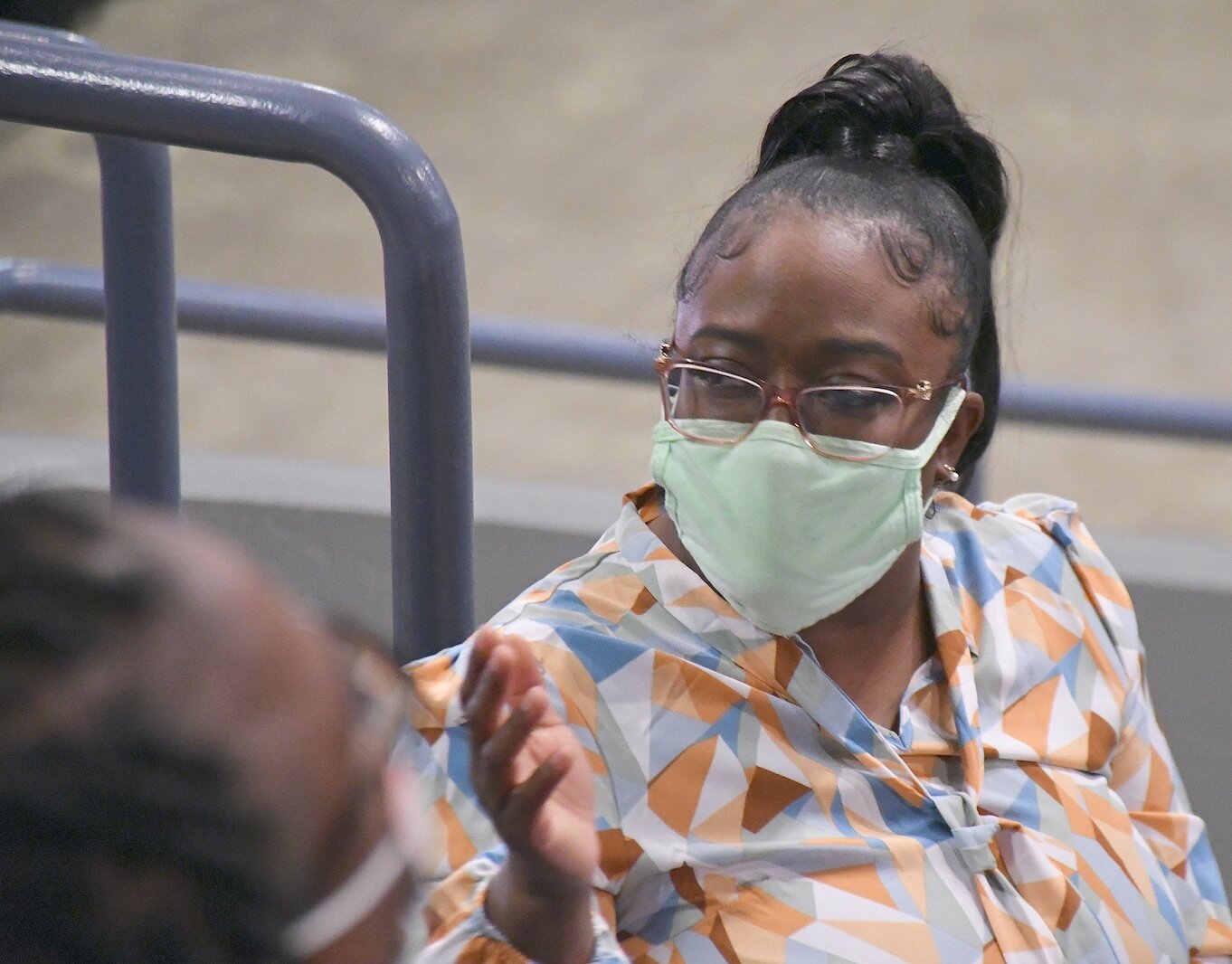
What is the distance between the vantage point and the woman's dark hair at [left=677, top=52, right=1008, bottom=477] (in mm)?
1277

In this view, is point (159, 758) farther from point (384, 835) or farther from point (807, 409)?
point (807, 409)

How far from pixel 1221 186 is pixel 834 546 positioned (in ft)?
17.4

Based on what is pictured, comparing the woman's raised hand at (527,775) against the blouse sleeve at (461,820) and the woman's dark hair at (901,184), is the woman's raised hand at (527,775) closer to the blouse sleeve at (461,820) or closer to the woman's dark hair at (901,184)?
the blouse sleeve at (461,820)

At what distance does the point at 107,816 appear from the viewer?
44 cm

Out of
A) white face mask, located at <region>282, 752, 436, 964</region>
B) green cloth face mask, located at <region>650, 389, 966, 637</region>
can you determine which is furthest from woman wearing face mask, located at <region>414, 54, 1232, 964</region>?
white face mask, located at <region>282, 752, 436, 964</region>

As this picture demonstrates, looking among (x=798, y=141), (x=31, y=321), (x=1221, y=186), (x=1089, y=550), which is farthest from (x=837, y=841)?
(x=1221, y=186)

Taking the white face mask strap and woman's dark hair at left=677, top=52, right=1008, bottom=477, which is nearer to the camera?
the white face mask strap

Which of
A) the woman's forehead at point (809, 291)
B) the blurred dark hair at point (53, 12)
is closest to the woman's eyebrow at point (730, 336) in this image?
the woman's forehead at point (809, 291)

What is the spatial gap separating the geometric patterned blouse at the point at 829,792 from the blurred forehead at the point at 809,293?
0.19 m

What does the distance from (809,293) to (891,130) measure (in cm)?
27

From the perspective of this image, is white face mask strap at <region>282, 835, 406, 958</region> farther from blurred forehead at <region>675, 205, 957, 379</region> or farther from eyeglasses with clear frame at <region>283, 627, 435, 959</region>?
blurred forehead at <region>675, 205, 957, 379</region>

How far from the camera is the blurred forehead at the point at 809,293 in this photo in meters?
1.22

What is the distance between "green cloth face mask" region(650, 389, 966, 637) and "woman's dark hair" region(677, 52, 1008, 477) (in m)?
0.15

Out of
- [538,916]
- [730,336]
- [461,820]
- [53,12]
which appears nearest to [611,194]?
[53,12]
